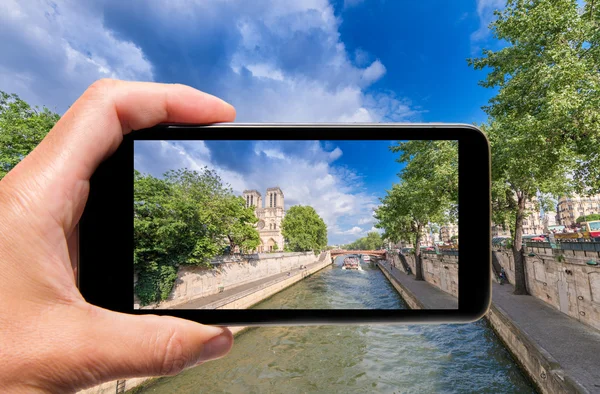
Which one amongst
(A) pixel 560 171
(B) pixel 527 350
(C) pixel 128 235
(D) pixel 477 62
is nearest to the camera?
(C) pixel 128 235

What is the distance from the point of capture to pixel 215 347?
1.92m

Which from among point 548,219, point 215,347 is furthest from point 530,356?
point 548,219

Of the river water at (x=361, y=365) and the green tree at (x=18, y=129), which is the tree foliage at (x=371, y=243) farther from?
the green tree at (x=18, y=129)

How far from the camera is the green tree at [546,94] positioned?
953 centimetres

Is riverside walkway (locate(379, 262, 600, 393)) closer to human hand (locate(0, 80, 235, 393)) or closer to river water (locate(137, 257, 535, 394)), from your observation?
river water (locate(137, 257, 535, 394))

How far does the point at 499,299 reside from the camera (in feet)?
49.7

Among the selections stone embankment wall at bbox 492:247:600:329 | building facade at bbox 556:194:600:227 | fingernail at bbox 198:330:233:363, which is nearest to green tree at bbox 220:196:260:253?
fingernail at bbox 198:330:233:363

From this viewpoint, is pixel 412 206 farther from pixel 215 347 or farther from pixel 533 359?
pixel 215 347

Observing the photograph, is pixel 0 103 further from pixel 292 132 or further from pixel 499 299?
pixel 499 299

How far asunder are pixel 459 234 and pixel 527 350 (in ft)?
36.1

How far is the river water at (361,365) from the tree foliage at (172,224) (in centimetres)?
687

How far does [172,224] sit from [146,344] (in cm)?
127

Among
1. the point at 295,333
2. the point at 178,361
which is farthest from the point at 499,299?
the point at 178,361

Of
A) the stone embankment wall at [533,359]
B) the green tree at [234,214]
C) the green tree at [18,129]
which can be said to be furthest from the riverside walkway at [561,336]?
the green tree at [18,129]
